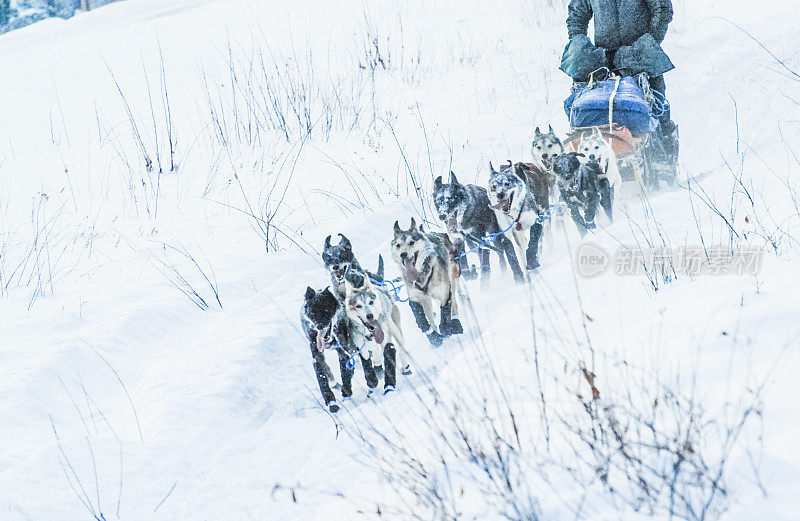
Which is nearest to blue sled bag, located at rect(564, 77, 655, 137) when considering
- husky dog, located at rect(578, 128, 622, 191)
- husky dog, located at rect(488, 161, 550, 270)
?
husky dog, located at rect(578, 128, 622, 191)

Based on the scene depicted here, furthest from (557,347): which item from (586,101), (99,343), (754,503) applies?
(586,101)

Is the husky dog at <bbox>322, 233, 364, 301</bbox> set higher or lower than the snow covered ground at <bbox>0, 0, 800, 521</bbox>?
higher

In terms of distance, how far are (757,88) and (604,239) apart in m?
4.57

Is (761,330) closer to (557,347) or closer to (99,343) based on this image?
(557,347)

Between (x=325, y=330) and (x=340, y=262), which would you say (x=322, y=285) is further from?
(x=325, y=330)

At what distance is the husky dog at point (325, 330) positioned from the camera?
3.00m

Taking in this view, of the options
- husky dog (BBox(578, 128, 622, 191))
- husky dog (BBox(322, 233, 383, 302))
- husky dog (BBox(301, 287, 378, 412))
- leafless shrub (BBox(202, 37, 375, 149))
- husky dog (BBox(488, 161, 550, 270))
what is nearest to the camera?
husky dog (BBox(301, 287, 378, 412))

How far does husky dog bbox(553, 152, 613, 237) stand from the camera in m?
4.57

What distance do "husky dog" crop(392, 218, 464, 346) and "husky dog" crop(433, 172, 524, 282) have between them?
32 cm

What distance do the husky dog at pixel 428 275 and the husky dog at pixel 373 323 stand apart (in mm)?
288

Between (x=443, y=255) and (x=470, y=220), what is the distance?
56 cm

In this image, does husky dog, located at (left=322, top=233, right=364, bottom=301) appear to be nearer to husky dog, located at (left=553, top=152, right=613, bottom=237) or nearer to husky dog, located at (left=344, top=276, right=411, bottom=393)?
husky dog, located at (left=344, top=276, right=411, bottom=393)

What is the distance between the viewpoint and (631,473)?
1.76 meters

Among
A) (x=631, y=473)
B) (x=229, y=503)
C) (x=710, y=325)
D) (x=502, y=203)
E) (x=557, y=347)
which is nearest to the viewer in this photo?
(x=631, y=473)
